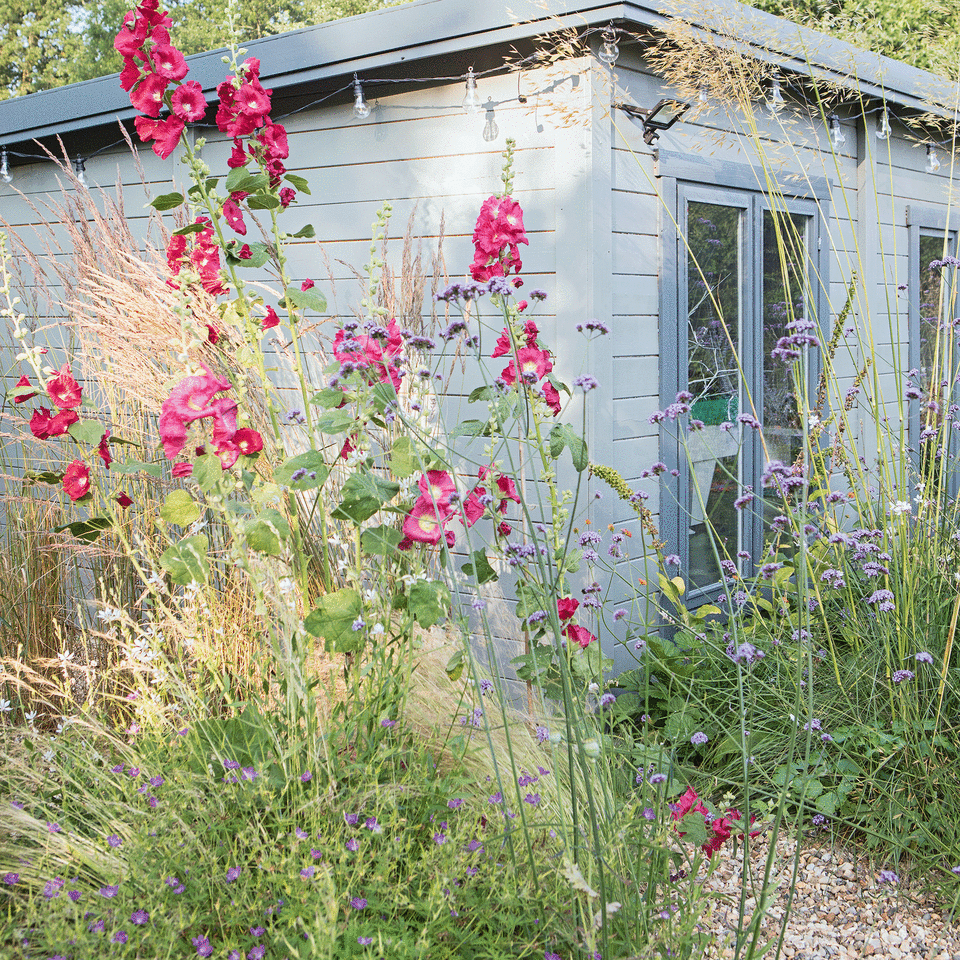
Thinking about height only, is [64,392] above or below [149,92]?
below

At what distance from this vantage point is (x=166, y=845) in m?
1.54

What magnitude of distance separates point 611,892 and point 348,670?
0.84 meters

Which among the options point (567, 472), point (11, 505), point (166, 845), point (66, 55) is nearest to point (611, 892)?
point (166, 845)

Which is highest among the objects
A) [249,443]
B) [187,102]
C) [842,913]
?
[187,102]

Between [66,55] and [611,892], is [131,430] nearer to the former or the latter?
[611,892]

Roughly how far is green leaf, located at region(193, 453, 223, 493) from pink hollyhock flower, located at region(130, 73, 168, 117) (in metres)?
0.88

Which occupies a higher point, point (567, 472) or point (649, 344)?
point (649, 344)

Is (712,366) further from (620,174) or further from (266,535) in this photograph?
(266,535)

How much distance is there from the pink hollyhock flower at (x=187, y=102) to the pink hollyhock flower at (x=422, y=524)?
1.07 meters

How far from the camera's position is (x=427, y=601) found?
1.94 meters

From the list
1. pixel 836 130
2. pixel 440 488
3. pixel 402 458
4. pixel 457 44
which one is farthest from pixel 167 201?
pixel 836 130

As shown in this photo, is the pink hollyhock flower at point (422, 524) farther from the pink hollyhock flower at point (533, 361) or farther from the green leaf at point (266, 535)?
the pink hollyhock flower at point (533, 361)

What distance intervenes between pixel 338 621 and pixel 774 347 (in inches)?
118

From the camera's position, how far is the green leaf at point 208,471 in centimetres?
182
